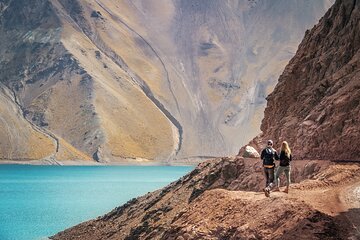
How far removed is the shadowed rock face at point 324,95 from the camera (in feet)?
93.5

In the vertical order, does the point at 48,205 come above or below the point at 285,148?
above

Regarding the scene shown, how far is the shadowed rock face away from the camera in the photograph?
28484mm

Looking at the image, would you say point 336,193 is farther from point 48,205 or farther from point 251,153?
point 48,205

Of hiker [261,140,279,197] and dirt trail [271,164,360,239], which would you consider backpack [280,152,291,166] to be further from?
dirt trail [271,164,360,239]

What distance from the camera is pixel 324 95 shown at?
33.1 metres

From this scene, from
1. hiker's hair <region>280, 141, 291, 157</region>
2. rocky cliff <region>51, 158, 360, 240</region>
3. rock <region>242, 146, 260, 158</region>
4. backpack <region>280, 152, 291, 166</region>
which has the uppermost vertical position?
rock <region>242, 146, 260, 158</region>

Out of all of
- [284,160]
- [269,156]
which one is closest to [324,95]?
[269,156]

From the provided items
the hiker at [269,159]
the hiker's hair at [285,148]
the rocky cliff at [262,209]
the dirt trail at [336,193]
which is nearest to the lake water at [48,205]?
the rocky cliff at [262,209]

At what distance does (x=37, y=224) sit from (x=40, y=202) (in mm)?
28026

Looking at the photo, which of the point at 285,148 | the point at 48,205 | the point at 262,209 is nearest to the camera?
the point at 262,209

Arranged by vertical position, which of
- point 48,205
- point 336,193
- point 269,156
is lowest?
point 336,193

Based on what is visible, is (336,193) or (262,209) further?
(336,193)

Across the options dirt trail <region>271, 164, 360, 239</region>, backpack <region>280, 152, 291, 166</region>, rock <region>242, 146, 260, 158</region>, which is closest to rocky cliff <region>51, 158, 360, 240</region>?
dirt trail <region>271, 164, 360, 239</region>

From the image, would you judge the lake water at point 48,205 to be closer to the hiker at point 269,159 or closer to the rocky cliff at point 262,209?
the rocky cliff at point 262,209
